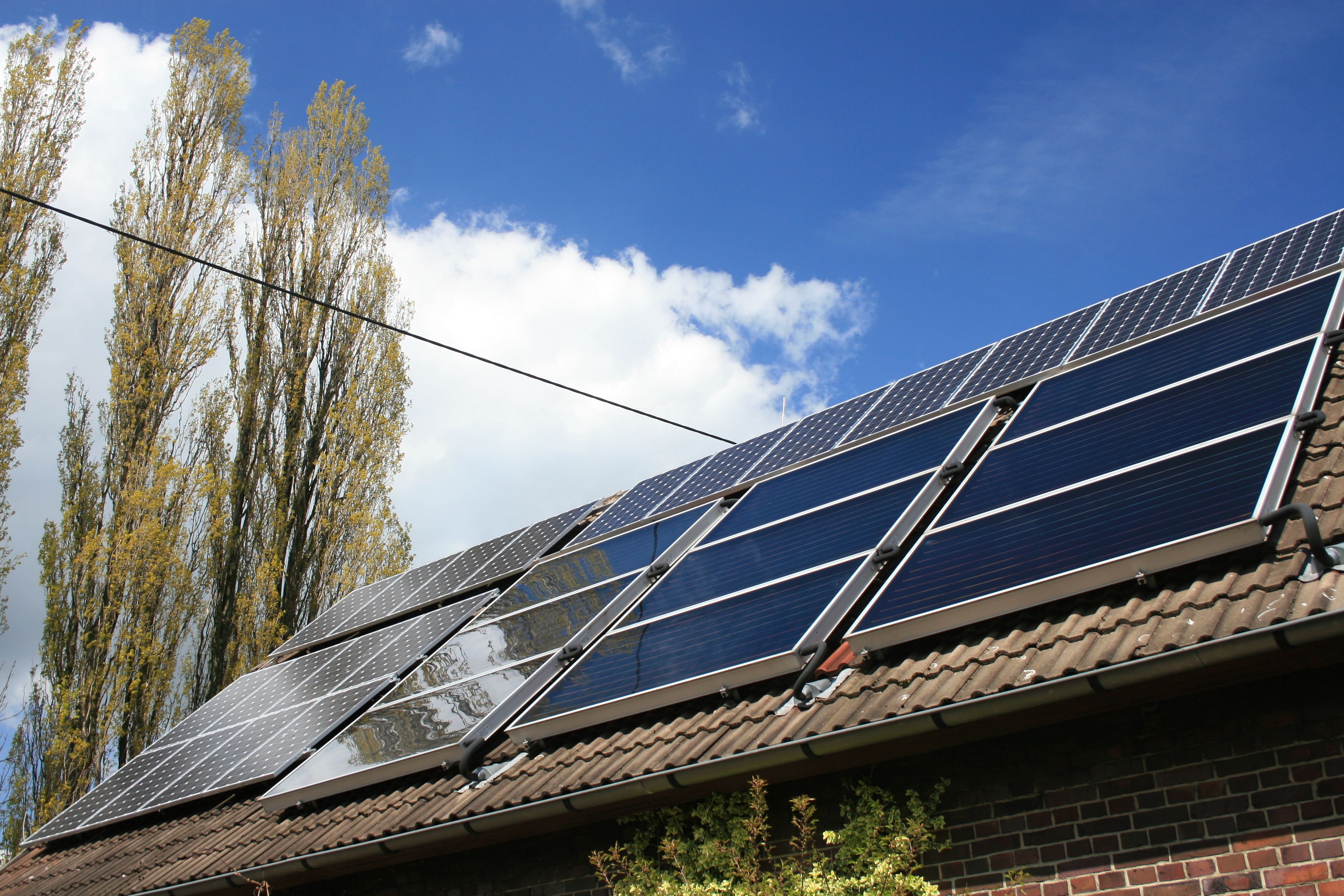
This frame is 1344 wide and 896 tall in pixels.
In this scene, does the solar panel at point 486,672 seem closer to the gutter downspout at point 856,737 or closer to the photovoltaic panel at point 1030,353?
the gutter downspout at point 856,737

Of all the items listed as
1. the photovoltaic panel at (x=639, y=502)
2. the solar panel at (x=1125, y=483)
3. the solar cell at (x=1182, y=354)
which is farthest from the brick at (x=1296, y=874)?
the photovoltaic panel at (x=639, y=502)

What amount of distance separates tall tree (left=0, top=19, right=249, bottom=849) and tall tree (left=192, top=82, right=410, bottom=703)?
3.90 ft

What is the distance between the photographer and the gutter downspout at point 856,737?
3.85 metres

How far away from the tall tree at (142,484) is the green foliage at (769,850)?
16.8 m

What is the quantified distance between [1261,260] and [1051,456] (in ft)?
13.5

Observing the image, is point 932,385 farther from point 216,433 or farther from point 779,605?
point 216,433

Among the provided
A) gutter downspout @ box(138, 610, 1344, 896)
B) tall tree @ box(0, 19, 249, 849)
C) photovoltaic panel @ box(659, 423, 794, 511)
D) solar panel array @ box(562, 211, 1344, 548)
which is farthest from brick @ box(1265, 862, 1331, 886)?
tall tree @ box(0, 19, 249, 849)

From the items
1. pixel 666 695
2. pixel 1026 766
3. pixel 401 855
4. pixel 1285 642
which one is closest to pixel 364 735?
pixel 401 855

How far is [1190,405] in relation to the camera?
5527mm

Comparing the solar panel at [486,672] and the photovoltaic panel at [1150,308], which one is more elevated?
the photovoltaic panel at [1150,308]

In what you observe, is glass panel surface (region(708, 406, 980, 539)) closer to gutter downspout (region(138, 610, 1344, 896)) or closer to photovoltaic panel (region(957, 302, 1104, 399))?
photovoltaic panel (region(957, 302, 1104, 399))

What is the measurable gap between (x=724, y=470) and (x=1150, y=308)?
4.25 meters

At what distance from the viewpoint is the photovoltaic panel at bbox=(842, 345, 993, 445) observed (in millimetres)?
9125

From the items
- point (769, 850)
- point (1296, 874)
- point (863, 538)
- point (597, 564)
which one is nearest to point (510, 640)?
point (597, 564)
